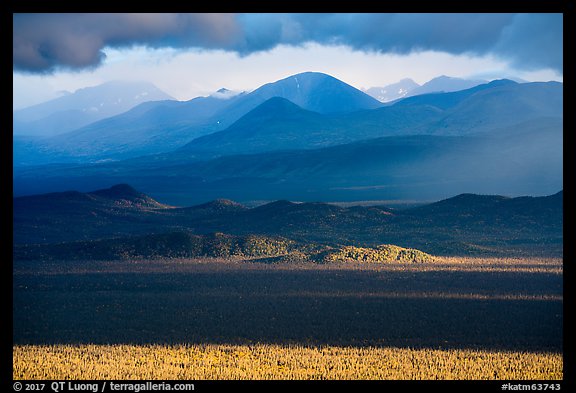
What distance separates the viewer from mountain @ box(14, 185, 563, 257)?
4362 centimetres

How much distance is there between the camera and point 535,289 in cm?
2828

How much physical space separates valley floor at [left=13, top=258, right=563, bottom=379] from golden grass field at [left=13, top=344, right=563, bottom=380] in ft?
0.15

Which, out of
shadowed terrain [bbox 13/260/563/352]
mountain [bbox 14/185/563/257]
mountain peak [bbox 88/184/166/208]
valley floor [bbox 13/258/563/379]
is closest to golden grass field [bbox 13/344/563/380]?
valley floor [bbox 13/258/563/379]

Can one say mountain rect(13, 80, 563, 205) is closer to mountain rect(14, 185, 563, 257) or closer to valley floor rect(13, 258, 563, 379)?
mountain rect(14, 185, 563, 257)

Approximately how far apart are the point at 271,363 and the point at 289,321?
6.22 meters

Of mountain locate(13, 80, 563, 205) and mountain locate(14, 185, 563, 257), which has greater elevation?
mountain locate(13, 80, 563, 205)

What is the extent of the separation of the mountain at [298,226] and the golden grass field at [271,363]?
80.9 ft

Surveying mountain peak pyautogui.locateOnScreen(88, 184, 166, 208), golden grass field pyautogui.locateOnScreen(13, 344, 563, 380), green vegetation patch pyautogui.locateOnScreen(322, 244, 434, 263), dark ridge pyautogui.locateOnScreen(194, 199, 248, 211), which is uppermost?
mountain peak pyautogui.locateOnScreen(88, 184, 166, 208)

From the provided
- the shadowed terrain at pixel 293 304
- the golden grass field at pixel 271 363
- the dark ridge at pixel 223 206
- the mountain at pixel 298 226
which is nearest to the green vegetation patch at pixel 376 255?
the shadowed terrain at pixel 293 304

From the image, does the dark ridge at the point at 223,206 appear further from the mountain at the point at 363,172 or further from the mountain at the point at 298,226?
the mountain at the point at 363,172

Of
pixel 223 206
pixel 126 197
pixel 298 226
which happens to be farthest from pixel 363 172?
pixel 298 226

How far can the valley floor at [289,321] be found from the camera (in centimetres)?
1505
